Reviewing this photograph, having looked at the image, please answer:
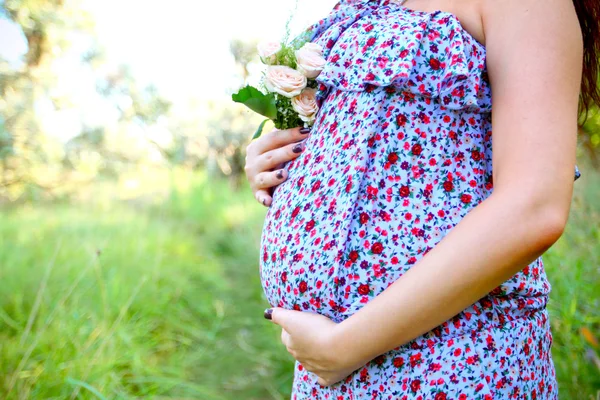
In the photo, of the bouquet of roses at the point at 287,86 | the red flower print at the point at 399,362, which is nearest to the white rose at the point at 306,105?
the bouquet of roses at the point at 287,86

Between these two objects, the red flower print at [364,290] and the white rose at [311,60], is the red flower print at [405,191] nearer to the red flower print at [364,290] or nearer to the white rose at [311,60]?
the red flower print at [364,290]

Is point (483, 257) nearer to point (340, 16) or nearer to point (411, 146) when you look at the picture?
point (411, 146)

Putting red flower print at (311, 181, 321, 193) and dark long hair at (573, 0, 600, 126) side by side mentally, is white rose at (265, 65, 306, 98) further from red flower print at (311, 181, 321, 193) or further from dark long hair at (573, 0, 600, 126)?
dark long hair at (573, 0, 600, 126)

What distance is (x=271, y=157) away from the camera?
1412 mm

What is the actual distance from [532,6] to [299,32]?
696 mm

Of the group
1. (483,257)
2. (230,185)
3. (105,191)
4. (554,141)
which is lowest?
(230,185)

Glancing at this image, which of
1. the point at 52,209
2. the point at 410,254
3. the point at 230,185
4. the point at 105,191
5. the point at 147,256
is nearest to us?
the point at 410,254

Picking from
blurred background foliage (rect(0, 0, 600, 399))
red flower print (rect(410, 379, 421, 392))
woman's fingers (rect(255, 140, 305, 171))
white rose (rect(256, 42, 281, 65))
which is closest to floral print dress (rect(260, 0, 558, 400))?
red flower print (rect(410, 379, 421, 392))

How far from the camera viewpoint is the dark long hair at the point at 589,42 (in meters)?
1.19

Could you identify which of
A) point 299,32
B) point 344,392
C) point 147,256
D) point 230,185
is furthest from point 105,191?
point 344,392

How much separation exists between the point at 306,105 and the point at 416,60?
13.3 inches

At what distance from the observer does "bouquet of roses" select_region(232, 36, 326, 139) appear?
1.28 meters

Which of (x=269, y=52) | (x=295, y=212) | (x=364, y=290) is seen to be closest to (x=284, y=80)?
(x=269, y=52)

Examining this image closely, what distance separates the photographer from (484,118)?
Answer: 1.12 meters
